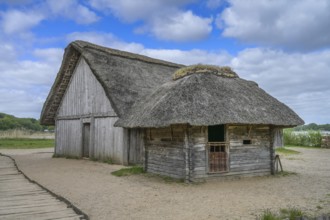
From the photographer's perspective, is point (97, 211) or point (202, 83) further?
point (202, 83)

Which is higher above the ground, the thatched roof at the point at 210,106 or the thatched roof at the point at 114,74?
the thatched roof at the point at 114,74

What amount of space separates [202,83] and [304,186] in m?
5.53

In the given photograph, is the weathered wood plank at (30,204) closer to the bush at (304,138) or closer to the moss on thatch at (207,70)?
the moss on thatch at (207,70)

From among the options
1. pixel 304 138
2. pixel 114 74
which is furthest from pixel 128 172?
pixel 304 138

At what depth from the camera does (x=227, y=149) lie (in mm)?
12383

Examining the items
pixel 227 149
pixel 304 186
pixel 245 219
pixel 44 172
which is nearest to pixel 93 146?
pixel 44 172

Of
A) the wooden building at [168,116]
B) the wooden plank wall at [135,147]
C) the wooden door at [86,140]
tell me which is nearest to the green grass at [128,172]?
the wooden building at [168,116]

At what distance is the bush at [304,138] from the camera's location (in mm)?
33156

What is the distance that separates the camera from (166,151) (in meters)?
12.6

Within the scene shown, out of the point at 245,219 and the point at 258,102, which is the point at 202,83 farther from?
the point at 245,219

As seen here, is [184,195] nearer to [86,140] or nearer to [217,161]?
[217,161]

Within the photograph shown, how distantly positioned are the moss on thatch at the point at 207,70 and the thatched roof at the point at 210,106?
5 cm

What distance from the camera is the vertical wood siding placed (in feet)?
58.4

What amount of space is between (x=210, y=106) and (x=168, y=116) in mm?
1692
